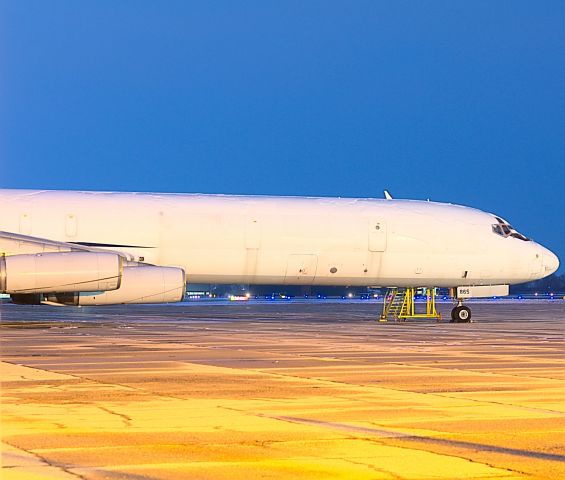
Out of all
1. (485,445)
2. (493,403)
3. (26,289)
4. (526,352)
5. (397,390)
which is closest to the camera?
(485,445)

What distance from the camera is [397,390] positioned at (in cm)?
1395

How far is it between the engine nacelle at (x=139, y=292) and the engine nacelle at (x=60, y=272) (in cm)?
74

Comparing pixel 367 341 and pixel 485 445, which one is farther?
pixel 367 341

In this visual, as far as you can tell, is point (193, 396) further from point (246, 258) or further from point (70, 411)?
point (246, 258)

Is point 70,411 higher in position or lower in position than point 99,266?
lower

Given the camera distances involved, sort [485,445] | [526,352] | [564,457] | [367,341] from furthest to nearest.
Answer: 1. [367,341]
2. [526,352]
3. [485,445]
4. [564,457]

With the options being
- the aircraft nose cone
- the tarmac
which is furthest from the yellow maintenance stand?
the tarmac

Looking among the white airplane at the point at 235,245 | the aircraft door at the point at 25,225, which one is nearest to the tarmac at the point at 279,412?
the white airplane at the point at 235,245

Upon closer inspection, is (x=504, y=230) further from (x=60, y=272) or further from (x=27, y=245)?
(x=27, y=245)

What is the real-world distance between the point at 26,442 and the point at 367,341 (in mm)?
16619

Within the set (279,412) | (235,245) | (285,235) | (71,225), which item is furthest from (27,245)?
(279,412)

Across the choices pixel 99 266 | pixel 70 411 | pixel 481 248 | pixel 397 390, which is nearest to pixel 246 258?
pixel 99 266

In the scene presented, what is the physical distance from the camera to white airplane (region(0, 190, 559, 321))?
102 feet

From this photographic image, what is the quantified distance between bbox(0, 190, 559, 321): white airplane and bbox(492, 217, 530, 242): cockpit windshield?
0.05 meters
